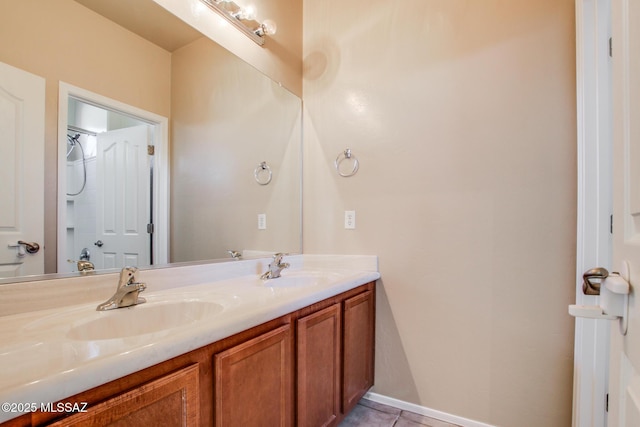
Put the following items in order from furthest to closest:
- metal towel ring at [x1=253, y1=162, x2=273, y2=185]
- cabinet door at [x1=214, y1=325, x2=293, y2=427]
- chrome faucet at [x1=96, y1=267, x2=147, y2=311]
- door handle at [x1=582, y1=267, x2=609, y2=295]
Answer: metal towel ring at [x1=253, y1=162, x2=273, y2=185]
chrome faucet at [x1=96, y1=267, x2=147, y2=311]
cabinet door at [x1=214, y1=325, x2=293, y2=427]
door handle at [x1=582, y1=267, x2=609, y2=295]

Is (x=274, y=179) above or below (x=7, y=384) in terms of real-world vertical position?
above

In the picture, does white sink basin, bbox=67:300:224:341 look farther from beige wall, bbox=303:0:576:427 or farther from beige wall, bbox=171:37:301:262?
beige wall, bbox=303:0:576:427

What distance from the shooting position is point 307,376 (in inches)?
45.6

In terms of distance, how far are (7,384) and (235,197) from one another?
4.00 ft

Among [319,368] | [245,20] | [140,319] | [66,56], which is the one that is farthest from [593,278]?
[245,20]

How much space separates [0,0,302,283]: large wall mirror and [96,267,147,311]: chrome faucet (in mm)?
134

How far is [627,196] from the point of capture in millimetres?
467

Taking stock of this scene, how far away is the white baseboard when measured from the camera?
60.3 inches

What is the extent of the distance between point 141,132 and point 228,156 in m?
0.46

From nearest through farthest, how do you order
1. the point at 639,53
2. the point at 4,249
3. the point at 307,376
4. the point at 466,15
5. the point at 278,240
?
the point at 639,53 → the point at 4,249 → the point at 307,376 → the point at 466,15 → the point at 278,240

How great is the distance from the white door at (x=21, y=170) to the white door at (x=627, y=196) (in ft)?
4.60

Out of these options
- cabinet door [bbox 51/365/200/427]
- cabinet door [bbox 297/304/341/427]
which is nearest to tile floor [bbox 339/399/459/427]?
cabinet door [bbox 297/304/341/427]

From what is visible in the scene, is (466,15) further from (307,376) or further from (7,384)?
(7,384)

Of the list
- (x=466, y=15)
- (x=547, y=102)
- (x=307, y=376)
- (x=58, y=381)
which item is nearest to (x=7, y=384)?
(x=58, y=381)
